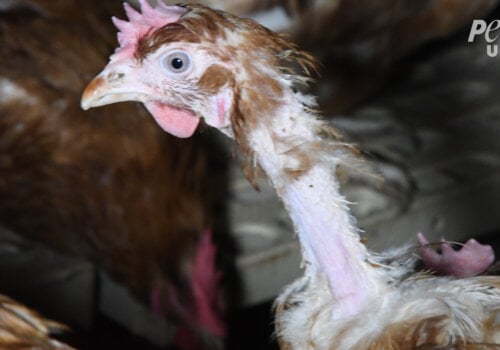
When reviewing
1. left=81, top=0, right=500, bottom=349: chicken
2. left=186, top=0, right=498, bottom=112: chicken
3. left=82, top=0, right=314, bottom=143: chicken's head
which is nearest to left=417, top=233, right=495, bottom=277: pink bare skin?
left=81, top=0, right=500, bottom=349: chicken

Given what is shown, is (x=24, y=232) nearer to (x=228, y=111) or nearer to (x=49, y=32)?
(x=49, y=32)

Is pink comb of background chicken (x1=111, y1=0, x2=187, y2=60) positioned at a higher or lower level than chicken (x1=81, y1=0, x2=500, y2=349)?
higher

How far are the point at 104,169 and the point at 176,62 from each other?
125cm

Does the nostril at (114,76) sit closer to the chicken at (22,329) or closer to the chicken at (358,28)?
the chicken at (22,329)

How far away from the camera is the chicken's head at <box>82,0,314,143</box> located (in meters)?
1.14

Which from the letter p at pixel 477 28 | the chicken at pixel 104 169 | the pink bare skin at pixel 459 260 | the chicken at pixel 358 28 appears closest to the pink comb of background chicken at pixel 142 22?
the pink bare skin at pixel 459 260

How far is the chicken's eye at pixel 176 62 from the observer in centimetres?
114

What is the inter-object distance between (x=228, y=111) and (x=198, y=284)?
118cm

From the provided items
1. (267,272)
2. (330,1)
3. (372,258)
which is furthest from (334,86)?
(372,258)

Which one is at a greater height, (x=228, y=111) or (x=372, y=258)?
(x=228, y=111)

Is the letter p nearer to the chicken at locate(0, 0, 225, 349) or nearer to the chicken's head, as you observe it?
the chicken at locate(0, 0, 225, 349)

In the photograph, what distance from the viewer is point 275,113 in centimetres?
115

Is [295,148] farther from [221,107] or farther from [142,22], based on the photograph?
[142,22]

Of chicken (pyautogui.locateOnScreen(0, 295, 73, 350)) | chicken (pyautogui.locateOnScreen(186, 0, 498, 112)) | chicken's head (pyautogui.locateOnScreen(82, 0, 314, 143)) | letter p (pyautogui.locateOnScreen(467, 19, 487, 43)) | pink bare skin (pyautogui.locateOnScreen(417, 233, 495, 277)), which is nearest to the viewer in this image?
chicken's head (pyautogui.locateOnScreen(82, 0, 314, 143))
